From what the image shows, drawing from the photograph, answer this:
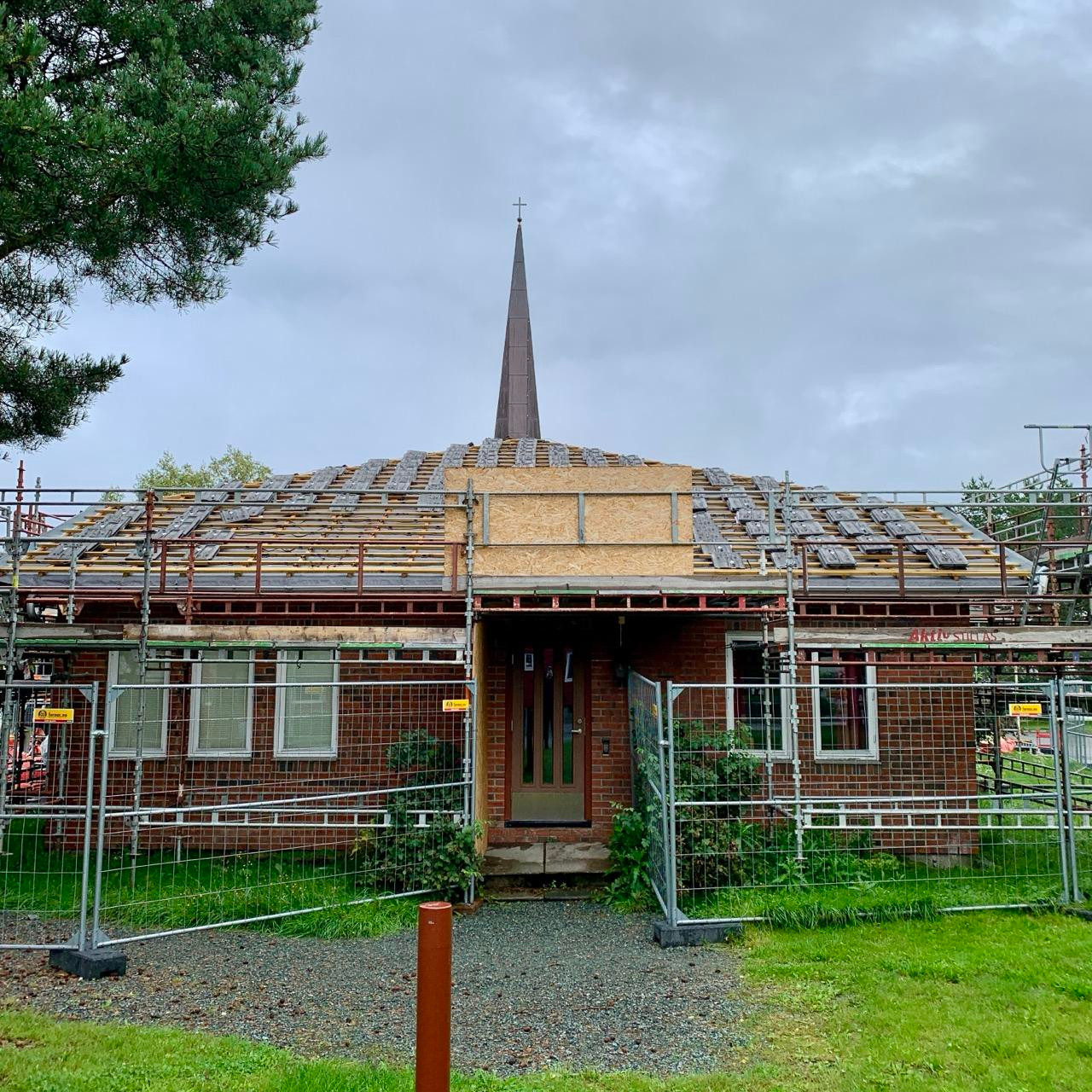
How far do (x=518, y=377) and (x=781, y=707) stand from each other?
40.0 ft

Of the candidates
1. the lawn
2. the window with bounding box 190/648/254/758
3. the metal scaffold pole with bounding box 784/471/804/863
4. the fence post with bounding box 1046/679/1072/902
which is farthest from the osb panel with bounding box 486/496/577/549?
the fence post with bounding box 1046/679/1072/902

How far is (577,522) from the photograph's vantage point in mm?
10000

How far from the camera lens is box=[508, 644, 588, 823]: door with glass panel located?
11102 millimetres

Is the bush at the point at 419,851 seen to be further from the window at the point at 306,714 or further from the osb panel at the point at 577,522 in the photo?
the osb panel at the point at 577,522

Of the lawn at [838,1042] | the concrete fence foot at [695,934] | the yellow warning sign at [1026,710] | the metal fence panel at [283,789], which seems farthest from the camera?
the yellow warning sign at [1026,710]

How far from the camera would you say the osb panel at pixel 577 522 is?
9875mm

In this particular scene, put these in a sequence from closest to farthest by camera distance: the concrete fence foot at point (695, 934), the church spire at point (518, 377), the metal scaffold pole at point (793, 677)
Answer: the concrete fence foot at point (695, 934) → the metal scaffold pole at point (793, 677) → the church spire at point (518, 377)

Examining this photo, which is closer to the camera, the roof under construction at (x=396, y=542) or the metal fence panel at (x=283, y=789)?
the metal fence panel at (x=283, y=789)

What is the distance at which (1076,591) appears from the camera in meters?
12.0

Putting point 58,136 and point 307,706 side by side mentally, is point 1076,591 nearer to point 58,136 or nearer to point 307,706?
point 307,706

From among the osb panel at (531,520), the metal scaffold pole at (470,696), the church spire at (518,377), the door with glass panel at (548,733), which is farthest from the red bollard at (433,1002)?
the church spire at (518,377)

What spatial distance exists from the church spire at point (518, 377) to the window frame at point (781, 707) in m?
9.94

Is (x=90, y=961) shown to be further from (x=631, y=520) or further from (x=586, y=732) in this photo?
(x=631, y=520)

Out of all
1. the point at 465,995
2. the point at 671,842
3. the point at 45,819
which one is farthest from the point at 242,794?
→ the point at 671,842
